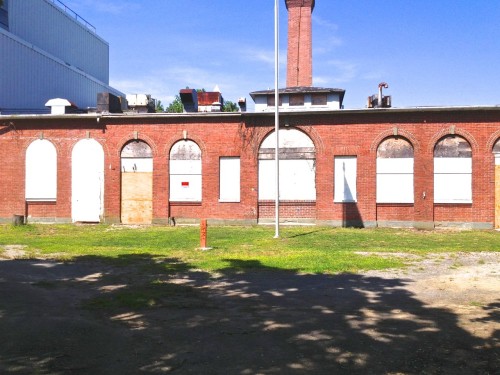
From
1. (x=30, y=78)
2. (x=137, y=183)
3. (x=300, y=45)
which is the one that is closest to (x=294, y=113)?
(x=137, y=183)

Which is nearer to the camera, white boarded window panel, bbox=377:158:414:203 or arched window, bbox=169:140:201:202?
white boarded window panel, bbox=377:158:414:203

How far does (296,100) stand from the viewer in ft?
97.9

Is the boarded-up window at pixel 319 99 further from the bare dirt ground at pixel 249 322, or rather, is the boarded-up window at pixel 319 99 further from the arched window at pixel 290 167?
the bare dirt ground at pixel 249 322

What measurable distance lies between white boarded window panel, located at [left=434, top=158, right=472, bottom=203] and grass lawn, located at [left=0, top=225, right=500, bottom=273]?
2.11m

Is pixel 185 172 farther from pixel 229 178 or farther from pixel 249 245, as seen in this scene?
pixel 249 245

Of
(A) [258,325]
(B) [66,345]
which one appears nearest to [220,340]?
(A) [258,325]

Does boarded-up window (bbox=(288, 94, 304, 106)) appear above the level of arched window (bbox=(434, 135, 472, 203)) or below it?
above

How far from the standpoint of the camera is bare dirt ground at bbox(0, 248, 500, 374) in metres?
4.91

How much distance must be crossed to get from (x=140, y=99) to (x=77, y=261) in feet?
52.4

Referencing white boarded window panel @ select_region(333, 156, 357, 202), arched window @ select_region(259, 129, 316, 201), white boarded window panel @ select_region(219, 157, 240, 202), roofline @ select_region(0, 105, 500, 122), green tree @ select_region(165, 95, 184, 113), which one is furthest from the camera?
green tree @ select_region(165, 95, 184, 113)

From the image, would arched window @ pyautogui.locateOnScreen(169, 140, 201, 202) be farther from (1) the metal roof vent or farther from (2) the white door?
(1) the metal roof vent

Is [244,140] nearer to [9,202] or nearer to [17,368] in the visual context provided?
[9,202]

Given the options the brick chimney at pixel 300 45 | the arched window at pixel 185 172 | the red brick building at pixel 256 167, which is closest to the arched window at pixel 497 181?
the red brick building at pixel 256 167

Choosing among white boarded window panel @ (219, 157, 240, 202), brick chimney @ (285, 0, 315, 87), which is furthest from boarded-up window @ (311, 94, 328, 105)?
white boarded window panel @ (219, 157, 240, 202)
